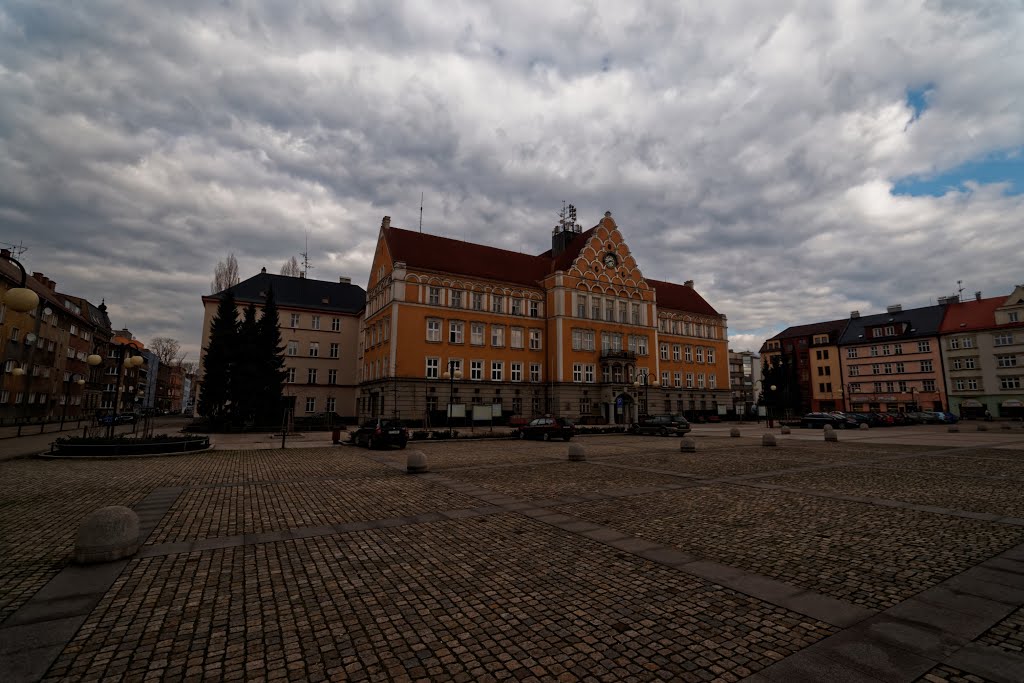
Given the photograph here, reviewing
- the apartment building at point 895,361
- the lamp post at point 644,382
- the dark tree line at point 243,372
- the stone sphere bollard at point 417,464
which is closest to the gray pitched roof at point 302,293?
the dark tree line at point 243,372

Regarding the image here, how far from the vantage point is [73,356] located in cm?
5934

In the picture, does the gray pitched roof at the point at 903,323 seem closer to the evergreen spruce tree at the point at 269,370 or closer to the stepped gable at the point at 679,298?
the stepped gable at the point at 679,298

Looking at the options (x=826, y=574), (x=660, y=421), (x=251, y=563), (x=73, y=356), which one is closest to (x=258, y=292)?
(x=73, y=356)

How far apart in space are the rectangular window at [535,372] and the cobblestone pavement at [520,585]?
3878cm

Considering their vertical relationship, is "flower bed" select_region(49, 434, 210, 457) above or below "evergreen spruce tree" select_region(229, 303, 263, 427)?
below

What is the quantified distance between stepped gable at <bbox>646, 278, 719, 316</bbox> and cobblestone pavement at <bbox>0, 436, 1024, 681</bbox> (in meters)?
54.8

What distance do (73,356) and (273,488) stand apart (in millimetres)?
67085

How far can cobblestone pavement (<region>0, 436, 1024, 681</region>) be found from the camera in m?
4.20

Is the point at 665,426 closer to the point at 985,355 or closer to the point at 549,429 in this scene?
the point at 549,429

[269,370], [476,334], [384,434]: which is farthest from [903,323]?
[269,370]

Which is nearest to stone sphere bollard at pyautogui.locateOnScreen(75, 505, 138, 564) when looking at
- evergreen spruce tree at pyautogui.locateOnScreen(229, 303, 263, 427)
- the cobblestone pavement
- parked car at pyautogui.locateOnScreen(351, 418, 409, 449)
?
the cobblestone pavement

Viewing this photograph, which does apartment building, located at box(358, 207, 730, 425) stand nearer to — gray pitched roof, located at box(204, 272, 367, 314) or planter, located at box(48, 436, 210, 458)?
gray pitched roof, located at box(204, 272, 367, 314)

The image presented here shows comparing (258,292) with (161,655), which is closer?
(161,655)

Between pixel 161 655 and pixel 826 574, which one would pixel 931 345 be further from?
pixel 161 655
